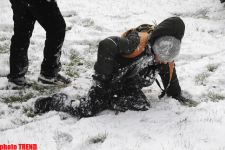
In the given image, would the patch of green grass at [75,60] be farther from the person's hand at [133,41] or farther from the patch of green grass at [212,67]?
the person's hand at [133,41]

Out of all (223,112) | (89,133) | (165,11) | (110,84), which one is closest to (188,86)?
(223,112)

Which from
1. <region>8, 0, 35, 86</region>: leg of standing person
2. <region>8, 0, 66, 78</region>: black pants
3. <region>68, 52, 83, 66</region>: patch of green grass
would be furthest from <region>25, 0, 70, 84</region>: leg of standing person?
<region>68, 52, 83, 66</region>: patch of green grass

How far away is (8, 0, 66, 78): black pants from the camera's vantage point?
5.47 meters

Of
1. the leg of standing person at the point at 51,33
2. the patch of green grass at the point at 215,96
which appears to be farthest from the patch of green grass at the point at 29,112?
the patch of green grass at the point at 215,96

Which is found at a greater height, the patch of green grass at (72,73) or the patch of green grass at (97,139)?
the patch of green grass at (97,139)

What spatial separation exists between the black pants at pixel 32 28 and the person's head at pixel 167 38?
1.54 meters

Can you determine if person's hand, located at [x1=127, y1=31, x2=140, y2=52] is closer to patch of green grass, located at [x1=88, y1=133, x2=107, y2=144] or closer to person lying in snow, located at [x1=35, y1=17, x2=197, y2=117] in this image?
person lying in snow, located at [x1=35, y1=17, x2=197, y2=117]

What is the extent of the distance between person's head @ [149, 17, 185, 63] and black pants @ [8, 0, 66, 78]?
60.5 inches

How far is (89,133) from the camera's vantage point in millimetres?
4621

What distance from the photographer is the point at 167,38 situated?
4.82m

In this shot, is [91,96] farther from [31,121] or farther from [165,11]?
[165,11]

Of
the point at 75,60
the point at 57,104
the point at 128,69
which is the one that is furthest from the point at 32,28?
the point at 75,60

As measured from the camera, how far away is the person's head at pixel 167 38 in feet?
15.8

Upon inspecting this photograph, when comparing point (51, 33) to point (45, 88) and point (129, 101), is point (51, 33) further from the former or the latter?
point (129, 101)
